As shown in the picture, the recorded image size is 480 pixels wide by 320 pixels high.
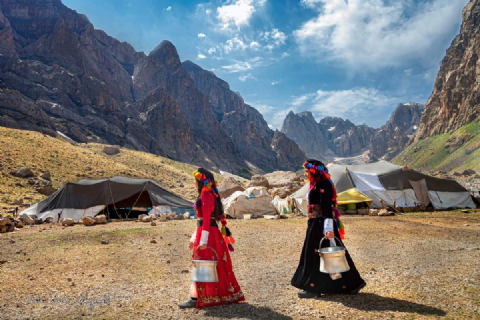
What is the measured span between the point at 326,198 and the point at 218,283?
2.36m

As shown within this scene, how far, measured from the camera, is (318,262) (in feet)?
16.6

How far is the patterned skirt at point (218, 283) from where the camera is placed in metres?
4.67

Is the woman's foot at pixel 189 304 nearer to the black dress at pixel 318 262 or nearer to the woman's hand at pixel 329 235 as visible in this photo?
the black dress at pixel 318 262

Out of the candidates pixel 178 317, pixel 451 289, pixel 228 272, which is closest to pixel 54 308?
pixel 178 317

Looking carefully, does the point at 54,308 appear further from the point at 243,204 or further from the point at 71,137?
the point at 71,137

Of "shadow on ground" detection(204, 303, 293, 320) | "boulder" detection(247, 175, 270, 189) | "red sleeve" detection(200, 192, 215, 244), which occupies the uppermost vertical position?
"boulder" detection(247, 175, 270, 189)

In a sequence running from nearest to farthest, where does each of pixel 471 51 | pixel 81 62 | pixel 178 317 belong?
1. pixel 178 317
2. pixel 471 51
3. pixel 81 62

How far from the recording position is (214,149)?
159 metres

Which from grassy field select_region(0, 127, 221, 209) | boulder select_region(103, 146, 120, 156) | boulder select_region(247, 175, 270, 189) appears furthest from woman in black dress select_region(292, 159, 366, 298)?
boulder select_region(103, 146, 120, 156)

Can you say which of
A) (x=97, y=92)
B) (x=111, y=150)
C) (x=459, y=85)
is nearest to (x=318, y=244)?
(x=111, y=150)

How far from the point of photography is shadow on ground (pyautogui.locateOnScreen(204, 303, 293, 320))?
164 inches

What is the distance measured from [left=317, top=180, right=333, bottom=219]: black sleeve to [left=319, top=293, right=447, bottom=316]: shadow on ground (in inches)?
52.2

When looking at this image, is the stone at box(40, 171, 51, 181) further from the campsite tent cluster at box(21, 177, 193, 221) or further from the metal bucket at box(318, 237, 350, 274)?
the metal bucket at box(318, 237, 350, 274)

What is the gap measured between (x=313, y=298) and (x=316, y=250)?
30.6 inches
